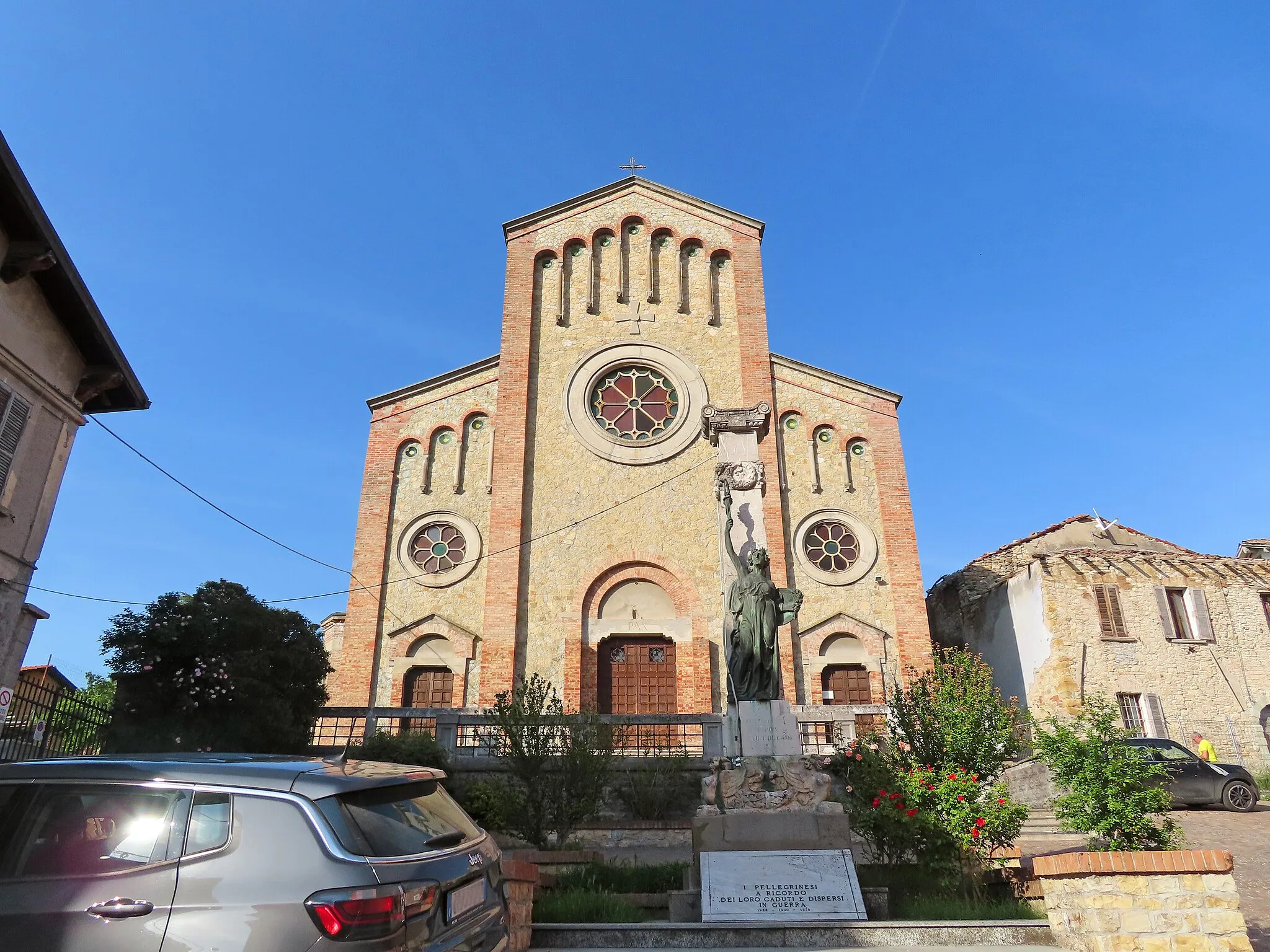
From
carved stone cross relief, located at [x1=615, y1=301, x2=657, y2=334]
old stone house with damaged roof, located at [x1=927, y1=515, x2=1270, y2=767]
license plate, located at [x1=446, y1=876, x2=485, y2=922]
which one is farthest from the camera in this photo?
carved stone cross relief, located at [x1=615, y1=301, x2=657, y2=334]

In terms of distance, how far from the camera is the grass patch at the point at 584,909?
273 inches

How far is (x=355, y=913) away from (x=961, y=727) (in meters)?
7.08

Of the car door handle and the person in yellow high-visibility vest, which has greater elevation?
the person in yellow high-visibility vest

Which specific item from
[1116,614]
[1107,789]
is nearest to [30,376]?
[1107,789]

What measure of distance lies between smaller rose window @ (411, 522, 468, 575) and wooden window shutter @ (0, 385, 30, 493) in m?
9.73

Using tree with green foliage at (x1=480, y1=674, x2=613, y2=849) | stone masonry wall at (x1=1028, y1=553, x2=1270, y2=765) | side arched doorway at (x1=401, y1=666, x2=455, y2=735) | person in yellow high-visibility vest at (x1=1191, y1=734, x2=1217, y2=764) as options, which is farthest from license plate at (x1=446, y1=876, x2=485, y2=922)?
stone masonry wall at (x1=1028, y1=553, x2=1270, y2=765)

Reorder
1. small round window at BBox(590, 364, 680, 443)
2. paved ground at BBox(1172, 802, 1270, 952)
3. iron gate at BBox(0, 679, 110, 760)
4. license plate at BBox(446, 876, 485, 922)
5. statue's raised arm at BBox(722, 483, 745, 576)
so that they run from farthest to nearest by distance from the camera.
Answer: small round window at BBox(590, 364, 680, 443) → statue's raised arm at BBox(722, 483, 745, 576) → iron gate at BBox(0, 679, 110, 760) → paved ground at BBox(1172, 802, 1270, 952) → license plate at BBox(446, 876, 485, 922)

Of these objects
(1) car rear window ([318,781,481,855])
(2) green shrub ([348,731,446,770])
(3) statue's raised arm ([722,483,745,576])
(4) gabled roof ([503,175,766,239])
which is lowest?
(1) car rear window ([318,781,481,855])

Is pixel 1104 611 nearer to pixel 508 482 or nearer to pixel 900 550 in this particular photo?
pixel 900 550

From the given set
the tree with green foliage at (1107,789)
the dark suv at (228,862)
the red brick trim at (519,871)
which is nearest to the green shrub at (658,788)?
the red brick trim at (519,871)

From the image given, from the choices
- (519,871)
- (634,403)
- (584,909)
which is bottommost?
(584,909)

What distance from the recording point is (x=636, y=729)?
14523 mm

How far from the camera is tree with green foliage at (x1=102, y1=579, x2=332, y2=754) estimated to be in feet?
37.9

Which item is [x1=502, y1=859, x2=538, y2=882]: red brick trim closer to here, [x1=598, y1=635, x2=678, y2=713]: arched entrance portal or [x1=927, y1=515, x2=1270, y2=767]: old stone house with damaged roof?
[x1=598, y1=635, x2=678, y2=713]: arched entrance portal
